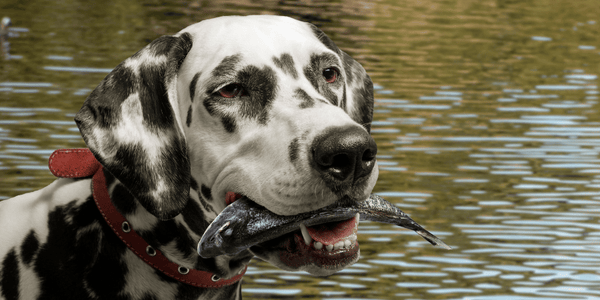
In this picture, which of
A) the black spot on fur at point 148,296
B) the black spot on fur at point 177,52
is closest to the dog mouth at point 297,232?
the black spot on fur at point 148,296

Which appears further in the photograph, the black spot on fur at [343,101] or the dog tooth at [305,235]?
the black spot on fur at [343,101]

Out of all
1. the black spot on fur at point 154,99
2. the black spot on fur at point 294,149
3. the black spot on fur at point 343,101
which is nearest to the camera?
the black spot on fur at point 294,149

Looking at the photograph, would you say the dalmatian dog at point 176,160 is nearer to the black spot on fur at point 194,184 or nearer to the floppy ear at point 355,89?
the black spot on fur at point 194,184

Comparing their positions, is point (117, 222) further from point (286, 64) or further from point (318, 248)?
point (286, 64)

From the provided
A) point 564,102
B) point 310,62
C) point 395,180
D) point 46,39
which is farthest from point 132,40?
point 310,62

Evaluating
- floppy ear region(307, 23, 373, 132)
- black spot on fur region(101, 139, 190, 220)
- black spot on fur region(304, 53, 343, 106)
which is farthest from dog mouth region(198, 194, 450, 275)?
floppy ear region(307, 23, 373, 132)

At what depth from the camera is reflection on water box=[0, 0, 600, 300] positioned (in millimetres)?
6617

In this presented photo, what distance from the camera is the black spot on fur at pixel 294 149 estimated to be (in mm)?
3430

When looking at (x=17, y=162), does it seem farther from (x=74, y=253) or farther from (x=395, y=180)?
(x=74, y=253)

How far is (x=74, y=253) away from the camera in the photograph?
12.2ft

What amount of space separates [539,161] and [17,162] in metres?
5.70

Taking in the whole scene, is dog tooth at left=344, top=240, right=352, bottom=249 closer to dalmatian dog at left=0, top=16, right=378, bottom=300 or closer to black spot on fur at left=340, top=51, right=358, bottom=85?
dalmatian dog at left=0, top=16, right=378, bottom=300

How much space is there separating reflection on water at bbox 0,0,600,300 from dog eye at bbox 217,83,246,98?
8.67 feet

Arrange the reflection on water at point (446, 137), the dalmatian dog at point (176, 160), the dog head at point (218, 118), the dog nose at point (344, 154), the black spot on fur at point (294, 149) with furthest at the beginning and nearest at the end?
the reflection on water at point (446, 137) → the dalmatian dog at point (176, 160) → the dog head at point (218, 118) → the black spot on fur at point (294, 149) → the dog nose at point (344, 154)
